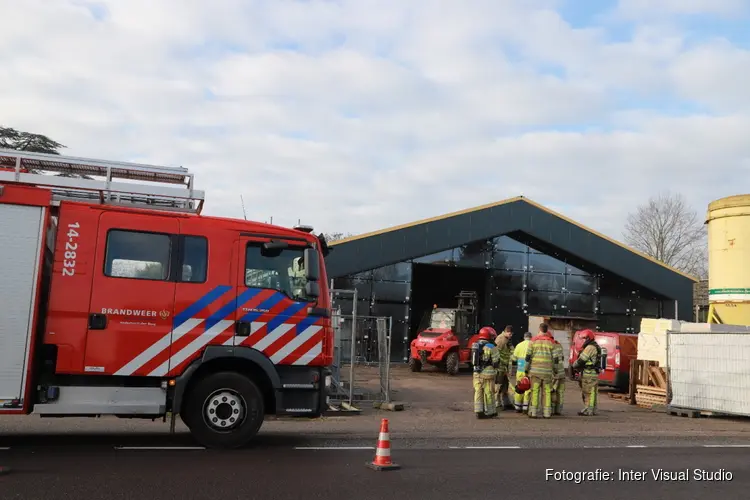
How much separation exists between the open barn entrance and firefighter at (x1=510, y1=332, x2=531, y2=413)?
12216 millimetres

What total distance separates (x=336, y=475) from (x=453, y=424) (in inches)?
238

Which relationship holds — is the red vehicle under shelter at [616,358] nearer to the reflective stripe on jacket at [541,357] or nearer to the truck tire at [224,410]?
the reflective stripe on jacket at [541,357]

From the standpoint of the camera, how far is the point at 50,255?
8344mm

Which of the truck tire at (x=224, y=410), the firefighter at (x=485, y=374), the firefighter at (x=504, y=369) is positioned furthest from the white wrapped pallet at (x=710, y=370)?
the truck tire at (x=224, y=410)

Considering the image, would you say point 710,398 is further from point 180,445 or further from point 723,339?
point 180,445

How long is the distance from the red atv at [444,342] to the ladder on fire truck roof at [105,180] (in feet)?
52.8

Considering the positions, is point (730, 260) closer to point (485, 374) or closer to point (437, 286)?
point (485, 374)

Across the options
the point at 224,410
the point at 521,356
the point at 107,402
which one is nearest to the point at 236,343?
the point at 224,410

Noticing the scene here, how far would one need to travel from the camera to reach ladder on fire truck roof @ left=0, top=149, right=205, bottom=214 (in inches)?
335

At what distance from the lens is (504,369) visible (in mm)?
14883

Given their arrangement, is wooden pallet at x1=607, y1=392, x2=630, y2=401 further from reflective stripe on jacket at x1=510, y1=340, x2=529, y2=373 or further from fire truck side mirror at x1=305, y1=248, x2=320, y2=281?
fire truck side mirror at x1=305, y1=248, x2=320, y2=281

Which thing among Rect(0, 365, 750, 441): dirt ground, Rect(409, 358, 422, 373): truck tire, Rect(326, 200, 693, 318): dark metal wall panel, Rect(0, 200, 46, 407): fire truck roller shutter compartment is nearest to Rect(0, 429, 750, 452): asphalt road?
Rect(0, 365, 750, 441): dirt ground

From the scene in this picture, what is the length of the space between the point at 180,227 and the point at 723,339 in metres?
11.8

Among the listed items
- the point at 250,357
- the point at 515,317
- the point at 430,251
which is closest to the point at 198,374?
the point at 250,357
